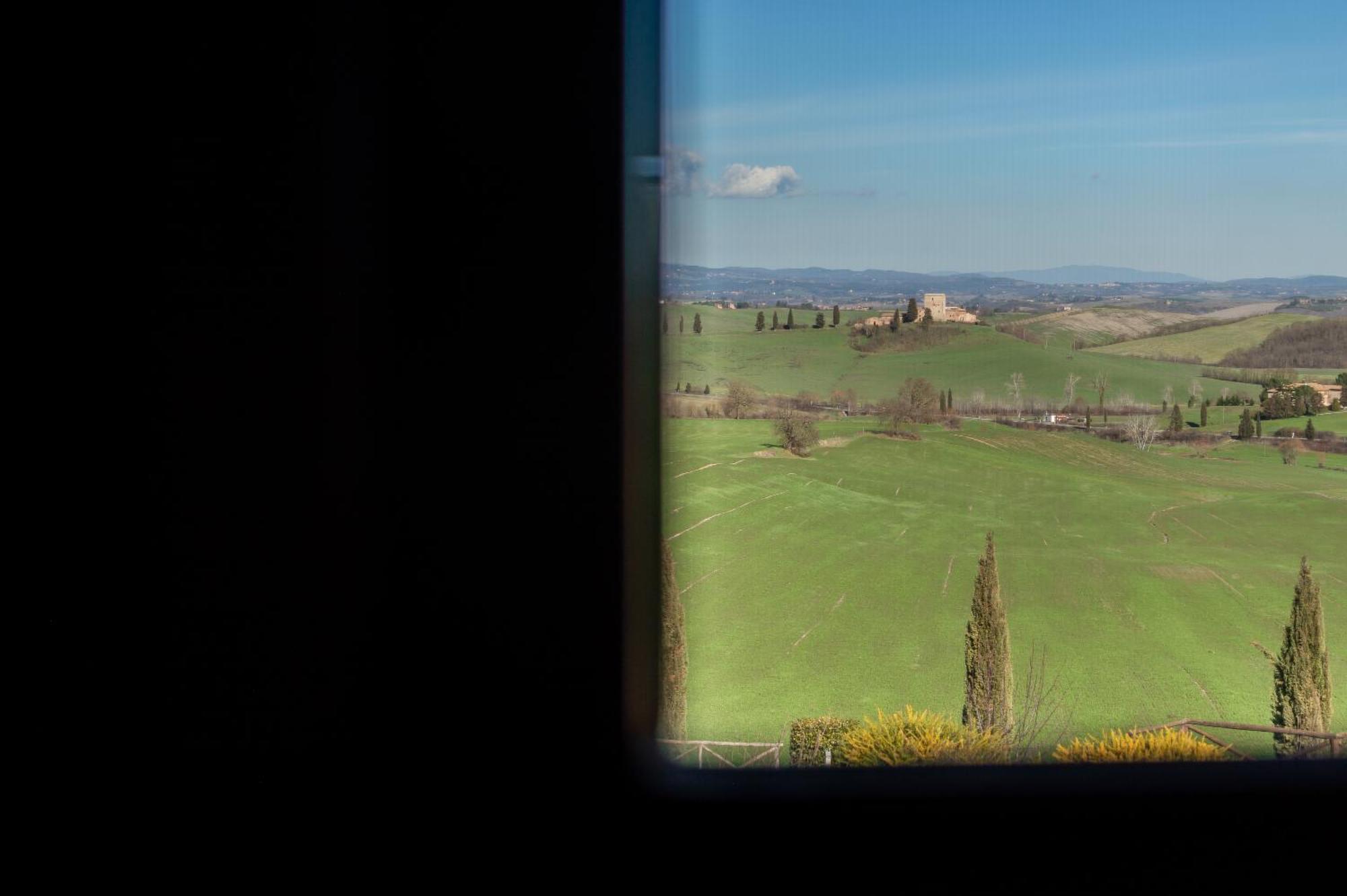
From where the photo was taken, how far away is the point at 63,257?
163 centimetres

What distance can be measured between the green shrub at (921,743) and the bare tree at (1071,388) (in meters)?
0.84

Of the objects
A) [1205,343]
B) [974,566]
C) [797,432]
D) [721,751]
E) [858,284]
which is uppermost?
[858,284]

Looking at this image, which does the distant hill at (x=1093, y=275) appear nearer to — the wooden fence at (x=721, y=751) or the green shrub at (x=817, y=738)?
the green shrub at (x=817, y=738)

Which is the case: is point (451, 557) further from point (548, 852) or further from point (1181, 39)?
point (1181, 39)

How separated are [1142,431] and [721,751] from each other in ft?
4.21

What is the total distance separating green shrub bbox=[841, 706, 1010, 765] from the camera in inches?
87.4

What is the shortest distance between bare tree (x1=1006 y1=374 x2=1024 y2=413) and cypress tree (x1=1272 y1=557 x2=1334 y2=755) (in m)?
0.78

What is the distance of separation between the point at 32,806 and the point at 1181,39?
295 cm

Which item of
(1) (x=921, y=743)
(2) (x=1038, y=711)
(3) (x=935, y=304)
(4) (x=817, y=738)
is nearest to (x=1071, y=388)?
(3) (x=935, y=304)

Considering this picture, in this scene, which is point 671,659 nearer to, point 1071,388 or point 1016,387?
point 1016,387

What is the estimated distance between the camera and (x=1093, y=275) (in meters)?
2.49

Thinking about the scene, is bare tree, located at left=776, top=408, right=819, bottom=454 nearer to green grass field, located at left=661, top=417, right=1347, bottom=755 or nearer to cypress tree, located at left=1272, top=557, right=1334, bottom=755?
green grass field, located at left=661, top=417, right=1347, bottom=755

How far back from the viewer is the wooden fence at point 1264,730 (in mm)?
2207

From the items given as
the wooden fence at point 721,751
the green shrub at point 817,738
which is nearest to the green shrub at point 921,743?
the green shrub at point 817,738
